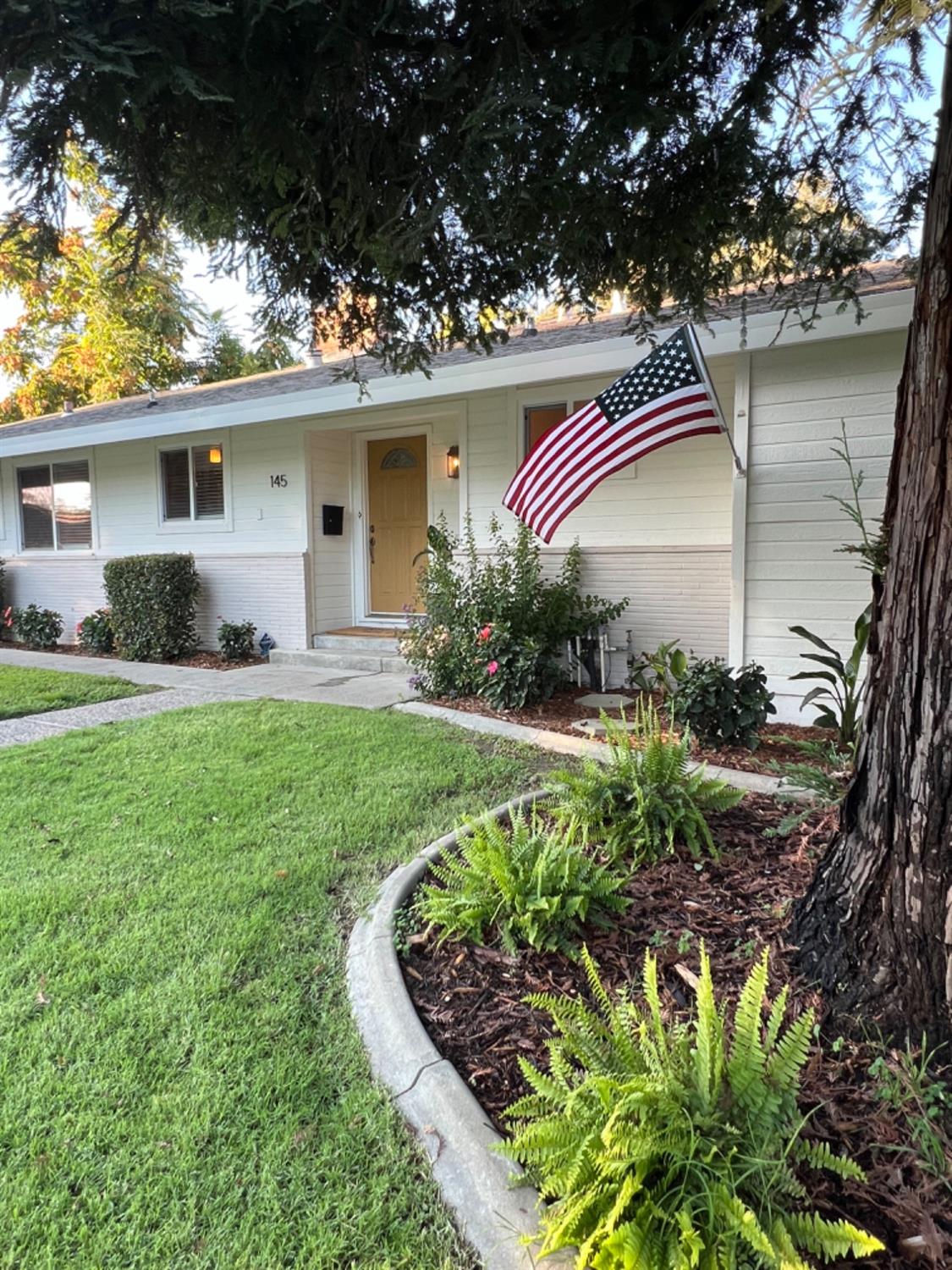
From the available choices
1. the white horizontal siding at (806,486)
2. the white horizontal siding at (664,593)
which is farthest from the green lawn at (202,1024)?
the white horizontal siding at (664,593)

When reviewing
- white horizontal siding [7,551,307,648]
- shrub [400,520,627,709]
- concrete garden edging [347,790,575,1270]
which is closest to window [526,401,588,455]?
shrub [400,520,627,709]

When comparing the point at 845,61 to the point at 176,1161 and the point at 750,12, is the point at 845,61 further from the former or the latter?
the point at 176,1161

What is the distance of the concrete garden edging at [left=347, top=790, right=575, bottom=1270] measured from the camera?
1435 mm

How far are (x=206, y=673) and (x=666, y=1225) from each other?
7.40 meters

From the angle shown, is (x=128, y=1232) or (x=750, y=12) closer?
(x=128, y=1232)

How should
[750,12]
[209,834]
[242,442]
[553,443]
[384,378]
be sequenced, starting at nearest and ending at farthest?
[750,12]
[209,834]
[553,443]
[384,378]
[242,442]

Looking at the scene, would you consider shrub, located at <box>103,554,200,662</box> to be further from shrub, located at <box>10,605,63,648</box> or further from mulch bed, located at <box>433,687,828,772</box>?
mulch bed, located at <box>433,687,828,772</box>

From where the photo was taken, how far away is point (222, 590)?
9547 mm

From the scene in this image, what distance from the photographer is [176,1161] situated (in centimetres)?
162

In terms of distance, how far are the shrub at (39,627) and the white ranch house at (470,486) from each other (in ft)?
1.13

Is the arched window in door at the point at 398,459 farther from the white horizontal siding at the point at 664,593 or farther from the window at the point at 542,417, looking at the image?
the white horizontal siding at the point at 664,593

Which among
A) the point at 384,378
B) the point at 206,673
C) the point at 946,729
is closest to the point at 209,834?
the point at 946,729

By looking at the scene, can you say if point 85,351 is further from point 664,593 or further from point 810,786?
point 810,786

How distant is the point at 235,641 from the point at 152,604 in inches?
43.2
